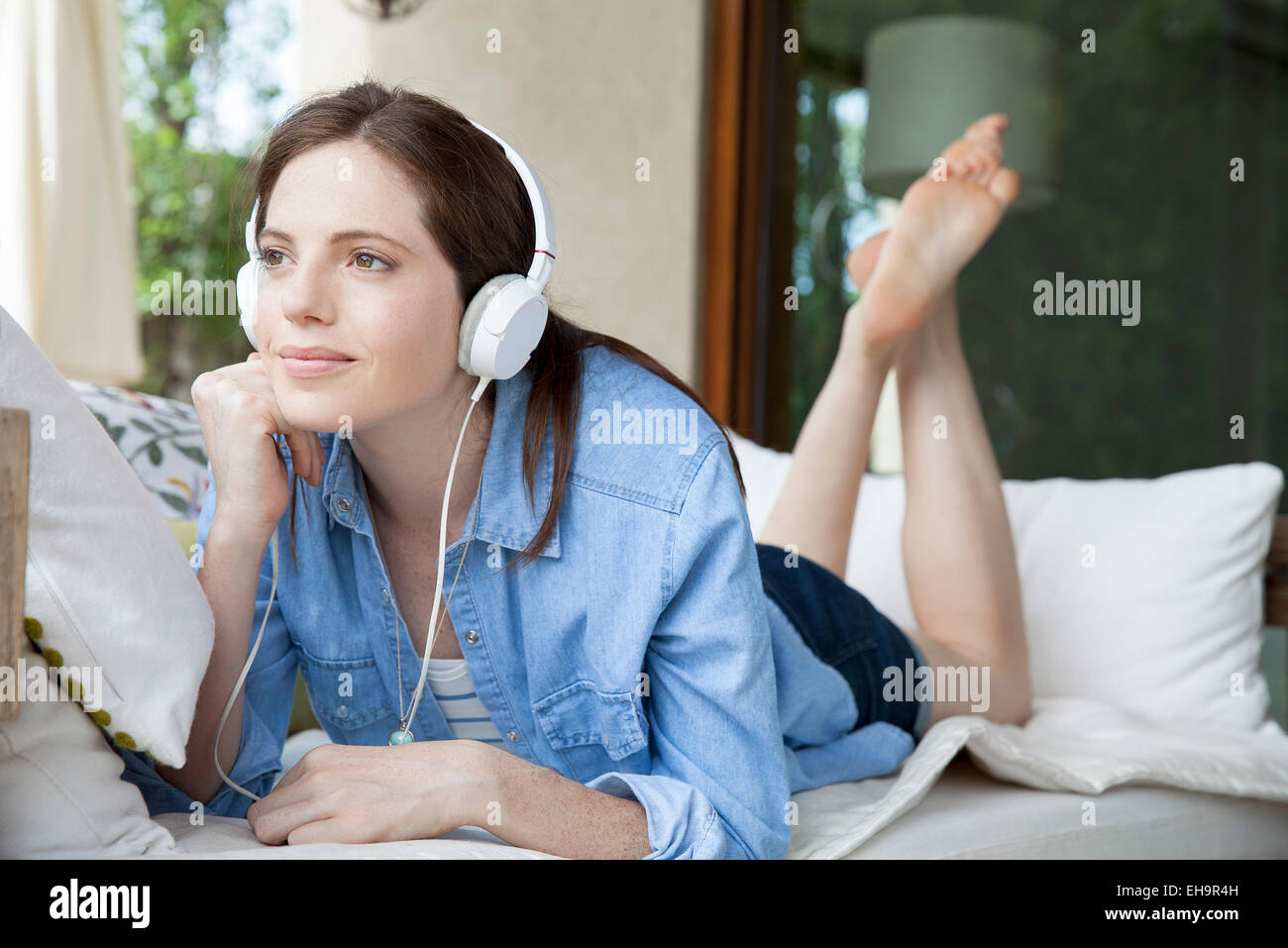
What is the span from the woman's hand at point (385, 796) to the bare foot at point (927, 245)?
83 centimetres

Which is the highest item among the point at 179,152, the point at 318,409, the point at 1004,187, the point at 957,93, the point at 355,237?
the point at 179,152

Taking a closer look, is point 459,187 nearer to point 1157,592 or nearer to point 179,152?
point 1157,592

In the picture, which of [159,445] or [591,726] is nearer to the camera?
[591,726]

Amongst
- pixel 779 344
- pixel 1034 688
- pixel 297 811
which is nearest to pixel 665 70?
pixel 779 344

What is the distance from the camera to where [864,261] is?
151cm

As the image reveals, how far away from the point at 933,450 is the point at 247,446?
0.86 metres

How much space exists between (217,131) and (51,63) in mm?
1839

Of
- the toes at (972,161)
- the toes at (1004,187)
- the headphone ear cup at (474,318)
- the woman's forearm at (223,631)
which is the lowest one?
the woman's forearm at (223,631)

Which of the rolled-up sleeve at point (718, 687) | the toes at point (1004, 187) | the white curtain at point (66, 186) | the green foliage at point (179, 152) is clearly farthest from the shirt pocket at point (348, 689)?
the green foliage at point (179, 152)

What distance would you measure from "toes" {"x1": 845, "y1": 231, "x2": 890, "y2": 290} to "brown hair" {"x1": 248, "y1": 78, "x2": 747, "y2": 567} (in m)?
0.63

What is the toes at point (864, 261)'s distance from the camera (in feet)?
4.92

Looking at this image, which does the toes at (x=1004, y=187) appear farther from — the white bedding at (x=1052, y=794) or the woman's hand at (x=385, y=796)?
the woman's hand at (x=385, y=796)

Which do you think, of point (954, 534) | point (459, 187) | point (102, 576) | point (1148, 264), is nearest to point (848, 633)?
point (954, 534)
